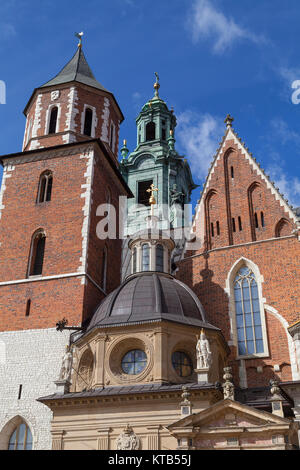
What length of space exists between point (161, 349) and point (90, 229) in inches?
292

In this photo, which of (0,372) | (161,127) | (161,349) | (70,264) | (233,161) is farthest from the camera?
(161,127)

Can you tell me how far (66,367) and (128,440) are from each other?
3.60m

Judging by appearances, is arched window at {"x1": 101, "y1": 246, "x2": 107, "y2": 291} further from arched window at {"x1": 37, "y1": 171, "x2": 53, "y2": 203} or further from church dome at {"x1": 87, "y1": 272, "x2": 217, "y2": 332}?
arched window at {"x1": 37, "y1": 171, "x2": 53, "y2": 203}

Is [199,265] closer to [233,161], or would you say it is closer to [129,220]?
[233,161]

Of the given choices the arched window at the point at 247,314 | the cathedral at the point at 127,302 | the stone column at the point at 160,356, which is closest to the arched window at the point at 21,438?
the cathedral at the point at 127,302

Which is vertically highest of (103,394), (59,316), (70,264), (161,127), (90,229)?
(161,127)

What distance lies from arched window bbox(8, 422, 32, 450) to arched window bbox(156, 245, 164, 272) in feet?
26.4

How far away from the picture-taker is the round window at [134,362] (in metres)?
18.8

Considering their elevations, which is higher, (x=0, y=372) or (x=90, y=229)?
(x=90, y=229)

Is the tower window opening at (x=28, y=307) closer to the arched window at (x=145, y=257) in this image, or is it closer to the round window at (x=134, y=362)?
the arched window at (x=145, y=257)

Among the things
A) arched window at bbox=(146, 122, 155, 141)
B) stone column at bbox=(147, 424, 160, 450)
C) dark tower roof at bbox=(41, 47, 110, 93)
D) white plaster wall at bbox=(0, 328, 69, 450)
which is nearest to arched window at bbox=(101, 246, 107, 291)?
white plaster wall at bbox=(0, 328, 69, 450)

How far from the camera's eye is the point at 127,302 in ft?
66.7

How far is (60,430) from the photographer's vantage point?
59.0 ft
